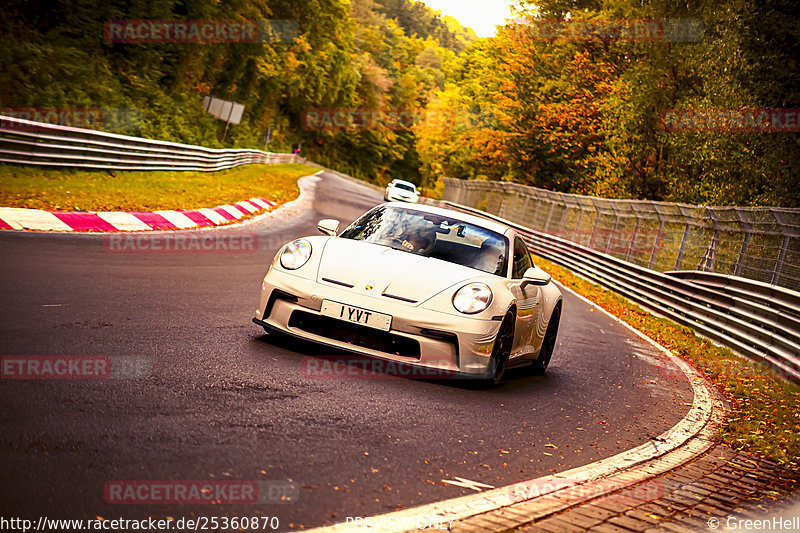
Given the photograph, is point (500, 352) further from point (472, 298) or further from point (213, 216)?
point (213, 216)

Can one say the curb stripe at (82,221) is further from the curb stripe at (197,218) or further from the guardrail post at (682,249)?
the guardrail post at (682,249)

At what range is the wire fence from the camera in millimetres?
13234

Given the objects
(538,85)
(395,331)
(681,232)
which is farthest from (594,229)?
(538,85)

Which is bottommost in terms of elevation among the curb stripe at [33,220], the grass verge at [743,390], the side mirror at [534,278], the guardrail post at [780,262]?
the curb stripe at [33,220]

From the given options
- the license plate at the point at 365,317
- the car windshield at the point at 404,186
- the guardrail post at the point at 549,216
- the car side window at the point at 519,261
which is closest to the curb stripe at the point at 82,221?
the car side window at the point at 519,261

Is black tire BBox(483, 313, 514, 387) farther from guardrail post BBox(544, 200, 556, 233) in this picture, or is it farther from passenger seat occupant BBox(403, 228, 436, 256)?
guardrail post BBox(544, 200, 556, 233)

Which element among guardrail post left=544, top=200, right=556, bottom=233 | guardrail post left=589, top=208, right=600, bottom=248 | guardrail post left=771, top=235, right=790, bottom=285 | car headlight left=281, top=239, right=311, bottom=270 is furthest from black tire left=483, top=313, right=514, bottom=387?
guardrail post left=544, top=200, right=556, bottom=233

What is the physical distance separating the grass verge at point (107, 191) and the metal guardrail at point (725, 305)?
966 cm

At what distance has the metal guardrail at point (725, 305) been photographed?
11.6 m

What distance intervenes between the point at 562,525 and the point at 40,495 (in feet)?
7.73

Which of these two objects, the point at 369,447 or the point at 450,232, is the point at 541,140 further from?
the point at 369,447

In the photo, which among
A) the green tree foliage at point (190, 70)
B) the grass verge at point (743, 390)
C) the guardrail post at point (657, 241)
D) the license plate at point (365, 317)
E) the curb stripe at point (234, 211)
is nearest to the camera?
the license plate at point (365, 317)

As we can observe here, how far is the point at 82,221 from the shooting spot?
13289mm

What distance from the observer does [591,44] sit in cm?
4159
